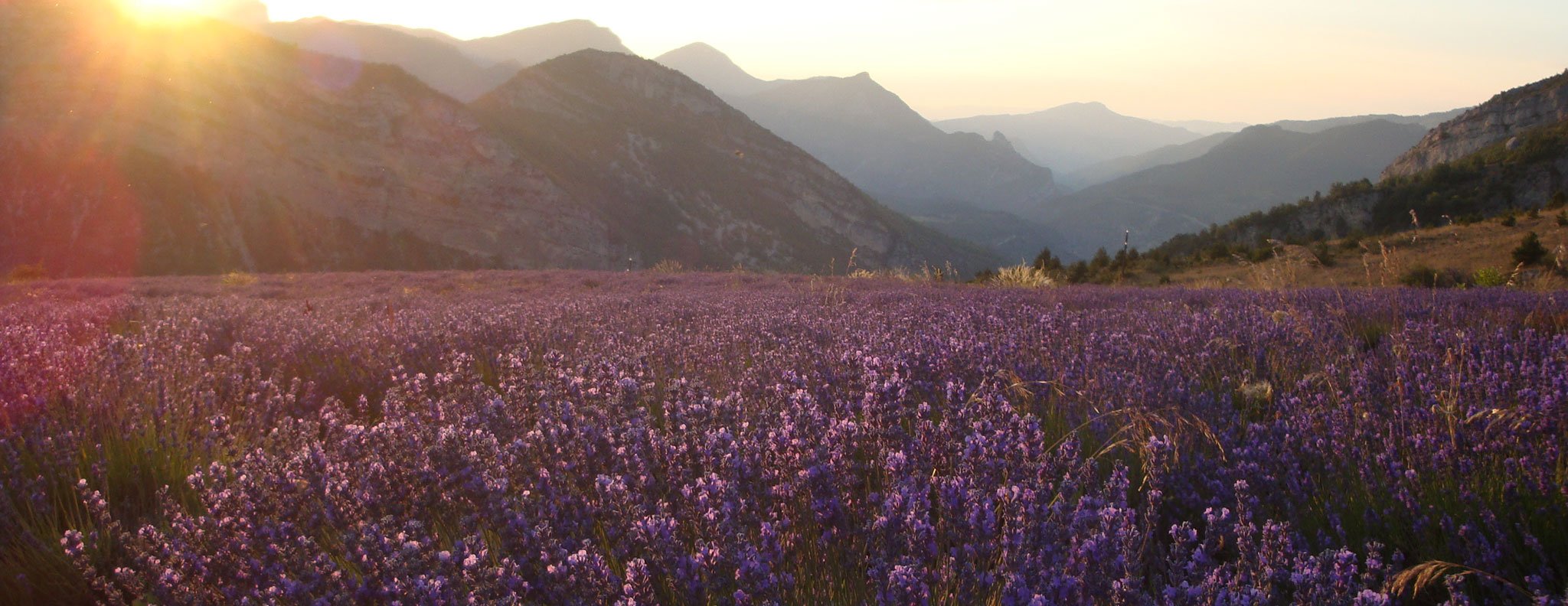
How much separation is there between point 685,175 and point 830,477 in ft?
274

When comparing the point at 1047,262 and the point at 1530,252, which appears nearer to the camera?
the point at 1530,252

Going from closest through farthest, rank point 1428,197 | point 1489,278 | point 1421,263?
point 1489,278, point 1421,263, point 1428,197

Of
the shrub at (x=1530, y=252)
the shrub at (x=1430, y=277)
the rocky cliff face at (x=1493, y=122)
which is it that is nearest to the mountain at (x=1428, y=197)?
the rocky cliff face at (x=1493, y=122)

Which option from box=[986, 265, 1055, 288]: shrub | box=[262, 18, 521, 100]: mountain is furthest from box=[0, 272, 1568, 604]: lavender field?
box=[262, 18, 521, 100]: mountain

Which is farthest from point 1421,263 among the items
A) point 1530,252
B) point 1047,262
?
point 1047,262

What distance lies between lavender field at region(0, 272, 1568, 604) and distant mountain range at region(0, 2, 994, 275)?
25.2 meters

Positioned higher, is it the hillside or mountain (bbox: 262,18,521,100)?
mountain (bbox: 262,18,521,100)

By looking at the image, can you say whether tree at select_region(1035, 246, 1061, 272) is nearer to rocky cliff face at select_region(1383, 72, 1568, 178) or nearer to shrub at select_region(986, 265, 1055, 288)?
shrub at select_region(986, 265, 1055, 288)

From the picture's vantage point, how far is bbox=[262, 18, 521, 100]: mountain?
5989 inches

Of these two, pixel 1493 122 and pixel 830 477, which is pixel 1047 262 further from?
pixel 1493 122

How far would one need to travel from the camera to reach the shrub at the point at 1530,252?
465 inches

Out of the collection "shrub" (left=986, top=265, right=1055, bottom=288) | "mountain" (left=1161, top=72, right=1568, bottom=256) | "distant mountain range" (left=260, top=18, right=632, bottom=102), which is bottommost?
"shrub" (left=986, top=265, right=1055, bottom=288)

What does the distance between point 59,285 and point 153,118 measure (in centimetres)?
3712

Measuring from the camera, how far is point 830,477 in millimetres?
1923
